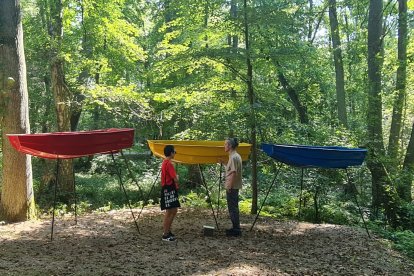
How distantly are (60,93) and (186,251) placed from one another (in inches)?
296

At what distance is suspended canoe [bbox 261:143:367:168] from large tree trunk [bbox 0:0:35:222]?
5075 mm

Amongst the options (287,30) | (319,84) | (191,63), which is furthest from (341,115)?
(191,63)

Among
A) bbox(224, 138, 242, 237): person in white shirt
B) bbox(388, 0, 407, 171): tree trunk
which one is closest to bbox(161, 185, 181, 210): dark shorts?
bbox(224, 138, 242, 237): person in white shirt

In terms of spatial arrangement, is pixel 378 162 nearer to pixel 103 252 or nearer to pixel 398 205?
pixel 398 205

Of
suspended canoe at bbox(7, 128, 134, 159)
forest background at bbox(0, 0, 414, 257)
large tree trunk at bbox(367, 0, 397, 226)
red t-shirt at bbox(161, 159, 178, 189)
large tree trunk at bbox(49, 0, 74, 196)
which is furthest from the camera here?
large tree trunk at bbox(49, 0, 74, 196)

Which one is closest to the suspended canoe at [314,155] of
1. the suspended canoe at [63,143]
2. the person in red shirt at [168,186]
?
the person in red shirt at [168,186]

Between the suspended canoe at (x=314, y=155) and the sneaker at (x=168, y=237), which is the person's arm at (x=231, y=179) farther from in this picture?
the sneaker at (x=168, y=237)

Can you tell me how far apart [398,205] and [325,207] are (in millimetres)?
2190

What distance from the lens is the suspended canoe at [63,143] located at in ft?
19.8

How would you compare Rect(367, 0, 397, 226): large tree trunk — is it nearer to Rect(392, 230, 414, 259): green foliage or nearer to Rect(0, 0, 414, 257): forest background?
Rect(0, 0, 414, 257): forest background

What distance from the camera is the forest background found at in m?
8.34

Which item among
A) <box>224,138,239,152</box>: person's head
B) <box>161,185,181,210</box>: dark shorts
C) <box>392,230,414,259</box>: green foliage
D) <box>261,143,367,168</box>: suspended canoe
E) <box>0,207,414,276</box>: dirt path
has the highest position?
<box>224,138,239,152</box>: person's head

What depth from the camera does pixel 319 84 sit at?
15.6 meters

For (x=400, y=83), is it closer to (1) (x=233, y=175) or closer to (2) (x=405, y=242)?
(2) (x=405, y=242)
